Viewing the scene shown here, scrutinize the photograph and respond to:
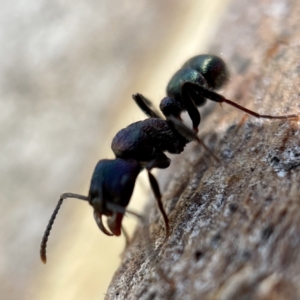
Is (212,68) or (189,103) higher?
(212,68)

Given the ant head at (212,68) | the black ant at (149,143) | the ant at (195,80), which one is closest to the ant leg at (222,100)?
the black ant at (149,143)

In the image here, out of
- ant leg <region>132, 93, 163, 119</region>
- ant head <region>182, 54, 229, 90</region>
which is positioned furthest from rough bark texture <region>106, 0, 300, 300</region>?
ant leg <region>132, 93, 163, 119</region>

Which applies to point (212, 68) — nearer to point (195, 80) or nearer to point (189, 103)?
point (195, 80)

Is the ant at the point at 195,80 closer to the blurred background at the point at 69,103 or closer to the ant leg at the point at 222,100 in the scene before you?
the ant leg at the point at 222,100

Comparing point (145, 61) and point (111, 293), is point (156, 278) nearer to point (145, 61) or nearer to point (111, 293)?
point (111, 293)

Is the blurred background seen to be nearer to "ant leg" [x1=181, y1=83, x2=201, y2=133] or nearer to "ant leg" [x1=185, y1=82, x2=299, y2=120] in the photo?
"ant leg" [x1=181, y1=83, x2=201, y2=133]

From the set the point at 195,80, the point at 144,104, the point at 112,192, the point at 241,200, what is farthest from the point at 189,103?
the point at 241,200
